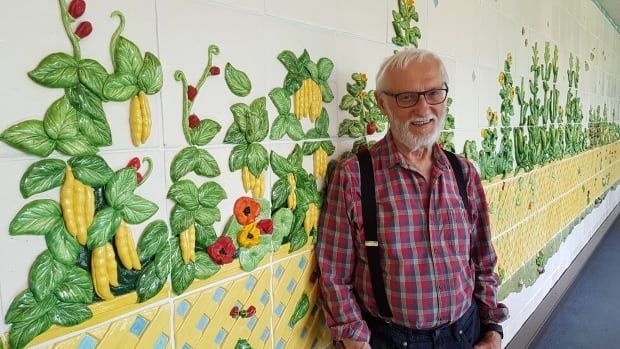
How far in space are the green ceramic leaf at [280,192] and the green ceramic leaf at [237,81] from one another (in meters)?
0.20

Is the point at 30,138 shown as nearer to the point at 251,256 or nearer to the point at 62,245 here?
the point at 62,245

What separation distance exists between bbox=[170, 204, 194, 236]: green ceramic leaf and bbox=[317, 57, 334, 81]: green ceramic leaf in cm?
46

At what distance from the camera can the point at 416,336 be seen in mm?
1079

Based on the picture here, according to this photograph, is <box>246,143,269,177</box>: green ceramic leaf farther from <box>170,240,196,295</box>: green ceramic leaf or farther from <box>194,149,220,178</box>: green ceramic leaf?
<box>170,240,196,295</box>: green ceramic leaf

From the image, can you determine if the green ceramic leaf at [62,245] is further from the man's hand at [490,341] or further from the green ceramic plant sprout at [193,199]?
the man's hand at [490,341]

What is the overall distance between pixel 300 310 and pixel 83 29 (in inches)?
28.3

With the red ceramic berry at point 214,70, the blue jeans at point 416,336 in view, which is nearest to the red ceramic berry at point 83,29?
the red ceramic berry at point 214,70

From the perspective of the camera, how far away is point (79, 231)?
1.92 feet

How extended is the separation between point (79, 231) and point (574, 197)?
11.5 feet

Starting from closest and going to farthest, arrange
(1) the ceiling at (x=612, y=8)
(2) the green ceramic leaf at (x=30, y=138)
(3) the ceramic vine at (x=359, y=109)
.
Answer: (2) the green ceramic leaf at (x=30, y=138), (3) the ceramic vine at (x=359, y=109), (1) the ceiling at (x=612, y=8)

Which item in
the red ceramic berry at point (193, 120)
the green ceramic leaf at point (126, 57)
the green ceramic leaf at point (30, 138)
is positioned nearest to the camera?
the green ceramic leaf at point (30, 138)

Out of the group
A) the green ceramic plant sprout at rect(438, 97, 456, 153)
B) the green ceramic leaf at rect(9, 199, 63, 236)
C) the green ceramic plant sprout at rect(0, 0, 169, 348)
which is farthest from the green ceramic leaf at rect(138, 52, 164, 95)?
the green ceramic plant sprout at rect(438, 97, 456, 153)

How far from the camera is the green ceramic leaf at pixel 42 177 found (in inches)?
21.1

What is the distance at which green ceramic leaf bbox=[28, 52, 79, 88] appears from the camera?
537 millimetres
